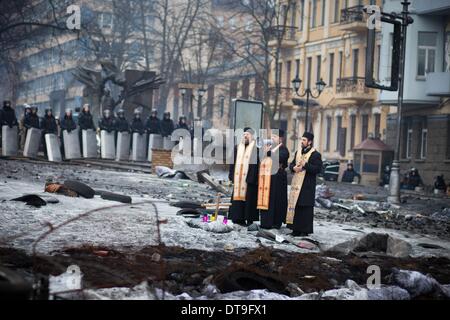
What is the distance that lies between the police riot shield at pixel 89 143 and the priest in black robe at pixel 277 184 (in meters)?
18.6

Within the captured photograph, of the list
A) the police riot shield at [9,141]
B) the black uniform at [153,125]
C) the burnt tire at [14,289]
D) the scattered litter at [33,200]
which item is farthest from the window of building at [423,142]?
the burnt tire at [14,289]

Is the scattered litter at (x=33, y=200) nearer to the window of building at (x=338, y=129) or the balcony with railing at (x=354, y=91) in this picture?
the balcony with railing at (x=354, y=91)

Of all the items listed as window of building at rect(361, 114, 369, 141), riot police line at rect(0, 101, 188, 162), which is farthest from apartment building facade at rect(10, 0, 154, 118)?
window of building at rect(361, 114, 369, 141)

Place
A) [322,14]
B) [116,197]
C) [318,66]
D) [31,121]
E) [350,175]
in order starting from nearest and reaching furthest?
[116,197] → [31,121] → [350,175] → [322,14] → [318,66]

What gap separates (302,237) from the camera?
14117mm

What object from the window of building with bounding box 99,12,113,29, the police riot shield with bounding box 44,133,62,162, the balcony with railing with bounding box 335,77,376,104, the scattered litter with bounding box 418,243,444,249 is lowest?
the scattered litter with bounding box 418,243,444,249

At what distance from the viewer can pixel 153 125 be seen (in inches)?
1341

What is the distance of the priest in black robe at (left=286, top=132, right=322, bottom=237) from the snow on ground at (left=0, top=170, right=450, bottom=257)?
11.0 inches

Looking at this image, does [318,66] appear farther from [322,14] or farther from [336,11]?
[336,11]

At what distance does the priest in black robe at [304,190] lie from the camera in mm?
14400

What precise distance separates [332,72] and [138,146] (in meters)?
21.1

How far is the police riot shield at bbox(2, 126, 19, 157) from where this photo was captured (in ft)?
103

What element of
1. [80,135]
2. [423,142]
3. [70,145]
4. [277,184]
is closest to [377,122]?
[423,142]

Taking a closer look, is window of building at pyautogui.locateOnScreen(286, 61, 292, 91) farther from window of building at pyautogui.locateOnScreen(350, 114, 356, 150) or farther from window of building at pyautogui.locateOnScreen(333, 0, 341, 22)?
window of building at pyautogui.locateOnScreen(350, 114, 356, 150)
